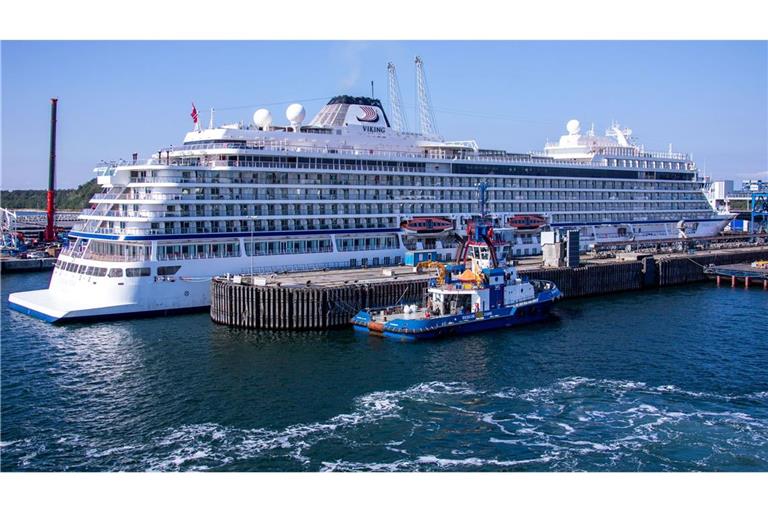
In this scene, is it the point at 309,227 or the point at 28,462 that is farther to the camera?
the point at 309,227

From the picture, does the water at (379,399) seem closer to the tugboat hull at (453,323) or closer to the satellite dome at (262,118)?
the tugboat hull at (453,323)

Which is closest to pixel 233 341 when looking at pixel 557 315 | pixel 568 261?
pixel 557 315

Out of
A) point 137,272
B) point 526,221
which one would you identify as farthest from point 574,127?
point 137,272

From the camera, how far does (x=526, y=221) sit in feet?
287

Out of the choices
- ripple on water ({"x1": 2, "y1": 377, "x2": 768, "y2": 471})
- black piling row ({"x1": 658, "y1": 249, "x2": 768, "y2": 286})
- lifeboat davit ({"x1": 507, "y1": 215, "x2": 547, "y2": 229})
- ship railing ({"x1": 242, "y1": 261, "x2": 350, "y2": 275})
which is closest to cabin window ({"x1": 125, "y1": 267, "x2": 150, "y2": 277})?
ship railing ({"x1": 242, "y1": 261, "x2": 350, "y2": 275})

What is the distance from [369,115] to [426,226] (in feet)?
45.7

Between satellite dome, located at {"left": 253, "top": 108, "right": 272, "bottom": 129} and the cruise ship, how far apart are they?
109 millimetres

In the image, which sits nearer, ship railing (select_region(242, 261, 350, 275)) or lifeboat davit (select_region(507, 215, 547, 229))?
ship railing (select_region(242, 261, 350, 275))

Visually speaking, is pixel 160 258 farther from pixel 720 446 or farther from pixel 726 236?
pixel 726 236

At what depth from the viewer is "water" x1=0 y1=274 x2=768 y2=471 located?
31328mm

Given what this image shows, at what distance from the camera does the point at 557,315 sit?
62.4m

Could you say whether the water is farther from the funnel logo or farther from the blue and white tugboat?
the funnel logo

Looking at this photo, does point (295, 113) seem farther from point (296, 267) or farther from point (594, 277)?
point (594, 277)

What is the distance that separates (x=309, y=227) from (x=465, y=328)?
875 inches
